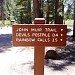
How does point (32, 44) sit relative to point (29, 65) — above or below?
above

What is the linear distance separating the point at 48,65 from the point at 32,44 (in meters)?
3.66

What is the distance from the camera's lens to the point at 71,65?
926cm

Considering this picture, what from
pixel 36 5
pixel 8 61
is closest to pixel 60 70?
pixel 8 61

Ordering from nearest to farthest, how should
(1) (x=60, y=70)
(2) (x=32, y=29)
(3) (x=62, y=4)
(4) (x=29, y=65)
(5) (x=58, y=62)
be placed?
(2) (x=32, y=29) < (1) (x=60, y=70) < (4) (x=29, y=65) < (5) (x=58, y=62) < (3) (x=62, y=4)

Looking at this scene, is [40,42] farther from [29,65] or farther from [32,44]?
[29,65]

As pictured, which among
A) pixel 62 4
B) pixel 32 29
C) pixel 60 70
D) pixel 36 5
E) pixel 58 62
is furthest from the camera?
pixel 62 4

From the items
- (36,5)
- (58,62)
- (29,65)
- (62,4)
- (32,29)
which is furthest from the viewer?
(62,4)

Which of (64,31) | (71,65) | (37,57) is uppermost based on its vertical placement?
(64,31)

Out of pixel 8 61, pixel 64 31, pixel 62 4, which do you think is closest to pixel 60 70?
Answer: pixel 8 61

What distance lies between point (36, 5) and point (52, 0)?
13.8m

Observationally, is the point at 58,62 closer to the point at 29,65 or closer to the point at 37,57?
the point at 29,65

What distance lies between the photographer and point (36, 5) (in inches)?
637

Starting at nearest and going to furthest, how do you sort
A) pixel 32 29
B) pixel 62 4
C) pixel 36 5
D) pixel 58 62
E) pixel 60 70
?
pixel 32 29 → pixel 60 70 → pixel 58 62 → pixel 36 5 → pixel 62 4

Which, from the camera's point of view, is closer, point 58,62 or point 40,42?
point 40,42
